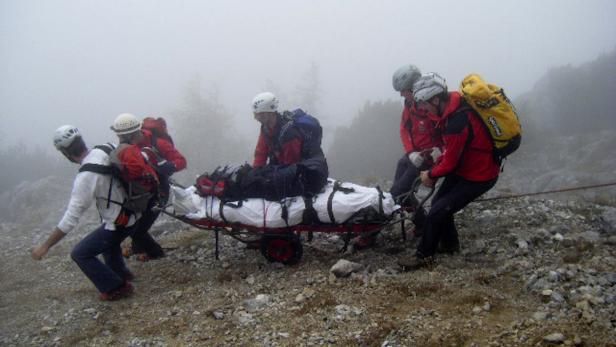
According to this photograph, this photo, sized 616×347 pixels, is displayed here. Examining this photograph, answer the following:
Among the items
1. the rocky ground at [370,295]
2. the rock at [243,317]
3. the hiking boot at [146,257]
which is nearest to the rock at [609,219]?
the rocky ground at [370,295]

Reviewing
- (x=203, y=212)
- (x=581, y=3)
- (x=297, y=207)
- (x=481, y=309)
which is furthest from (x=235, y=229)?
(x=581, y=3)

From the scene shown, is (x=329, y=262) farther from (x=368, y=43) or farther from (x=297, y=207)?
(x=368, y=43)

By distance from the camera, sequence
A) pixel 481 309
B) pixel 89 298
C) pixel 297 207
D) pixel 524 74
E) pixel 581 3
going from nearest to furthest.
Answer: pixel 481 309
pixel 297 207
pixel 89 298
pixel 524 74
pixel 581 3

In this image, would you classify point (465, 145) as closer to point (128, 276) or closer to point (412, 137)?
point (412, 137)

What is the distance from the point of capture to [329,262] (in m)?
7.26

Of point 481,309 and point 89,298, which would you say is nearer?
point 481,309

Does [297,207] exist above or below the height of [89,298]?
above

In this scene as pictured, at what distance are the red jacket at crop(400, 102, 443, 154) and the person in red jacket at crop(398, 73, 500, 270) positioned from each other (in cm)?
93

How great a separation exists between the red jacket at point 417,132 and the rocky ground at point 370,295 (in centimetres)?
172

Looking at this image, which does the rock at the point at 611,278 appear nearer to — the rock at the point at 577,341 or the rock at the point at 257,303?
the rock at the point at 577,341

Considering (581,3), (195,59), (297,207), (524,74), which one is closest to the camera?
(297,207)

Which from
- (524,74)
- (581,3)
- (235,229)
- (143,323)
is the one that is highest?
(581,3)

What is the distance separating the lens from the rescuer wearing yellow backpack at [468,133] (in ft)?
18.6

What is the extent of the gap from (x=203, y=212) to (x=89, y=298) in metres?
2.33
